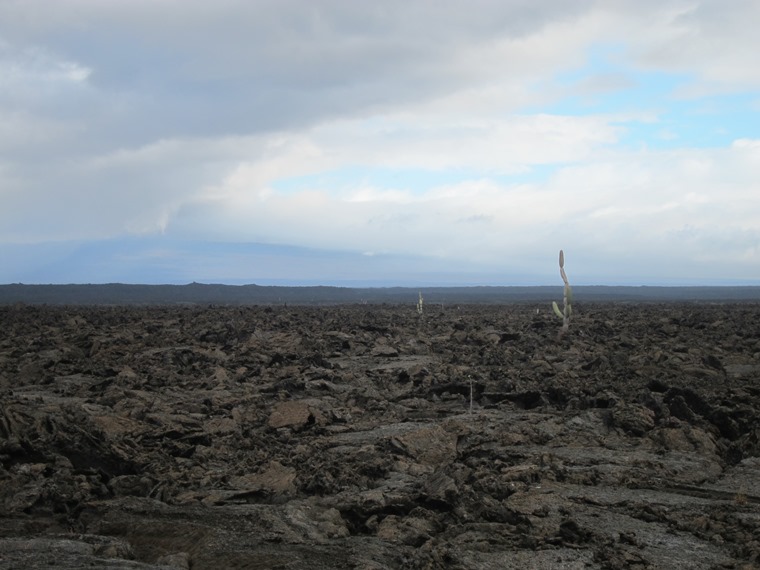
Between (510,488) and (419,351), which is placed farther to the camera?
(419,351)

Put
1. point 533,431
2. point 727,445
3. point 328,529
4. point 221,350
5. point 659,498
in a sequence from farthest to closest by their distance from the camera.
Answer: point 221,350 < point 533,431 < point 727,445 < point 659,498 < point 328,529

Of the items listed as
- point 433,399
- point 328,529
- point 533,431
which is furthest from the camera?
point 433,399

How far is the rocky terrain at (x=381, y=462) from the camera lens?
571cm

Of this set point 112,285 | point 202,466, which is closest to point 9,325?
point 202,466

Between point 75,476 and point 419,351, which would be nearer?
point 75,476

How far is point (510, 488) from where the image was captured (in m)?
7.23

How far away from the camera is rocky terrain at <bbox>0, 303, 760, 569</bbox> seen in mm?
5707

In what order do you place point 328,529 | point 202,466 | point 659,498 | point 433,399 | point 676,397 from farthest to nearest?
point 433,399 < point 676,397 < point 202,466 < point 659,498 < point 328,529

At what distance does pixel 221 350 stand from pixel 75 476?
12.2 metres

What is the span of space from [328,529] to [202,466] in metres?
2.83

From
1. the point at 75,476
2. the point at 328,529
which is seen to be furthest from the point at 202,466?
the point at 328,529

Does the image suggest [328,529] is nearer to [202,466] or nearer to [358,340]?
[202,466]

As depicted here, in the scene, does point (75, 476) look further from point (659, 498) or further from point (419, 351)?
point (419, 351)

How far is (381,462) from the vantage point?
27.6 feet
